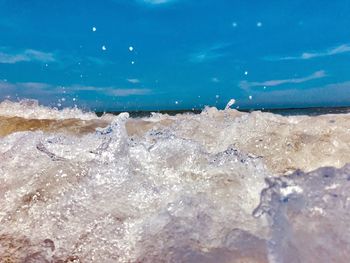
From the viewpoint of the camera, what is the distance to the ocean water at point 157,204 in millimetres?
2498

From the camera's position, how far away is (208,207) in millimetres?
2854

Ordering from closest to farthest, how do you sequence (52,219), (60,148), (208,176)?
(52,219)
(208,176)
(60,148)

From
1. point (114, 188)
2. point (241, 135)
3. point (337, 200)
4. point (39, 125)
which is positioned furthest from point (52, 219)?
point (39, 125)

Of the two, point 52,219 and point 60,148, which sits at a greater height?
point 60,148

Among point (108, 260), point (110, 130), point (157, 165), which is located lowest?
point (108, 260)

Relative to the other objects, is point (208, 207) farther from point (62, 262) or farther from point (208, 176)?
point (62, 262)

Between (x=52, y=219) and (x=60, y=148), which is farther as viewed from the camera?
(x=60, y=148)

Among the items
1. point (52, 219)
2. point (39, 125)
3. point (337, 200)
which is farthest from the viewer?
point (39, 125)

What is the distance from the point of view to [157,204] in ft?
9.59

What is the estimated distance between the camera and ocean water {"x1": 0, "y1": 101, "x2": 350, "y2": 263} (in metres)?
2.50

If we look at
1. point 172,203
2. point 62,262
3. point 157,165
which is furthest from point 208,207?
point 62,262

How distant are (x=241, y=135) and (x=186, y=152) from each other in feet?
4.53

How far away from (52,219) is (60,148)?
0.71 meters

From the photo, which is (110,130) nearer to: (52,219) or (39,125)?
(52,219)
